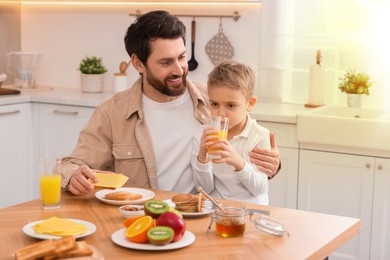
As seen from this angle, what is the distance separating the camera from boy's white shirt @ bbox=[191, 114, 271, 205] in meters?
2.51

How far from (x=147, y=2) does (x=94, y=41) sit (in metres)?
0.53

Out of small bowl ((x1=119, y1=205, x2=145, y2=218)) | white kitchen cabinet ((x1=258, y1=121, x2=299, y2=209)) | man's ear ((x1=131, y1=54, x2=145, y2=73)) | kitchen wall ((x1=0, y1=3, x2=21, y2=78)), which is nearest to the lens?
small bowl ((x1=119, y1=205, x2=145, y2=218))

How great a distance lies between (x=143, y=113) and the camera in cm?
287

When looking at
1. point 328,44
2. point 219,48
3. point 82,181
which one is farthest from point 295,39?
point 82,181

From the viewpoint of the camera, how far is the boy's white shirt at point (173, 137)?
9.23 feet

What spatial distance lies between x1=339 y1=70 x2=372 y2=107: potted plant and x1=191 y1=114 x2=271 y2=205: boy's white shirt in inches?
55.9

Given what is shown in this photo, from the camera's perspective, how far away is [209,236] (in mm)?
2010

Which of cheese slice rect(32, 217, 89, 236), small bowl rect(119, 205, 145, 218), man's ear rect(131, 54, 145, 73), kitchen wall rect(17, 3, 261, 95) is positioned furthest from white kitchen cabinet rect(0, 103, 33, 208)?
cheese slice rect(32, 217, 89, 236)

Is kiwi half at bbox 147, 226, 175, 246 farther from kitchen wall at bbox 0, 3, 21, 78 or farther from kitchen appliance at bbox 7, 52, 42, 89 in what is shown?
kitchen wall at bbox 0, 3, 21, 78

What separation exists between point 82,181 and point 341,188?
67.6 inches

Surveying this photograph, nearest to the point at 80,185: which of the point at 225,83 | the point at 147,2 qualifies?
the point at 225,83

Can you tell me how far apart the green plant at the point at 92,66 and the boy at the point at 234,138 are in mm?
2352

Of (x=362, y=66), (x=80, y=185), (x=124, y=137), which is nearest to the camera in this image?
(x=80, y=185)

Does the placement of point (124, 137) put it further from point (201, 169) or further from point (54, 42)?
point (54, 42)
